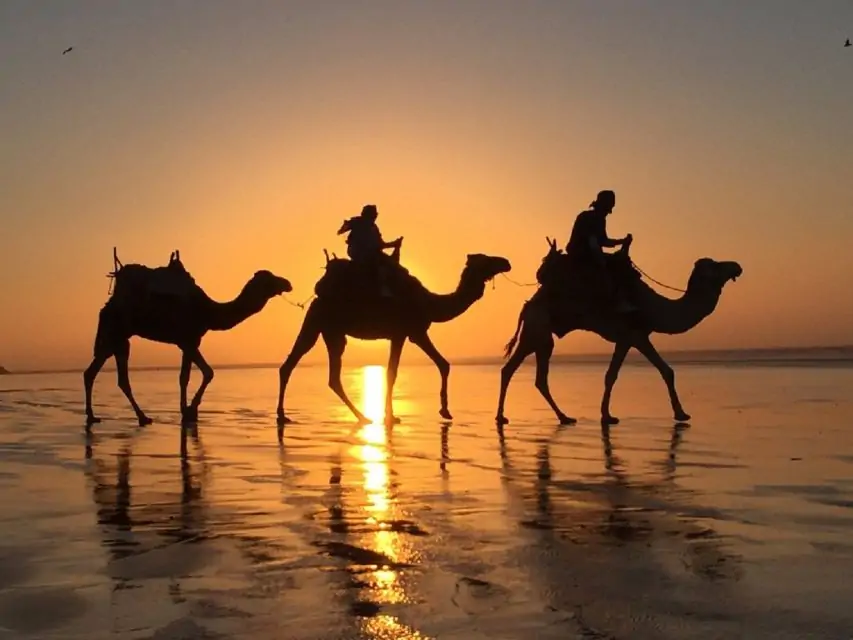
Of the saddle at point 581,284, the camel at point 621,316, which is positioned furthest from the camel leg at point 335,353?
the saddle at point 581,284

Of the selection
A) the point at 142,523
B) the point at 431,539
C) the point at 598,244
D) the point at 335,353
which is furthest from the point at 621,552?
the point at 335,353

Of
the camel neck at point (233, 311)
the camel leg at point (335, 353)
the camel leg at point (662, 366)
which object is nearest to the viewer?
the camel leg at point (662, 366)

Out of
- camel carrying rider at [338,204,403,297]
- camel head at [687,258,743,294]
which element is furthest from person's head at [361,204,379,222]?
camel head at [687,258,743,294]

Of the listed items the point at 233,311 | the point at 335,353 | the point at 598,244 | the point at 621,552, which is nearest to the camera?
the point at 621,552

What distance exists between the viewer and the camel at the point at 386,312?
14.8 m

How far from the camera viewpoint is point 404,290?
586 inches

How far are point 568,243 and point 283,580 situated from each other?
1070 centimetres

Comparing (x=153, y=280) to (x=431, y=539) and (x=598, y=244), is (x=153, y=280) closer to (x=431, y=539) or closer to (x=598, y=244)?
(x=598, y=244)

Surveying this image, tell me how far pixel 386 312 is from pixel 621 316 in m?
3.40

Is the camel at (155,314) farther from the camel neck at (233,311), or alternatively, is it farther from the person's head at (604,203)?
the person's head at (604,203)

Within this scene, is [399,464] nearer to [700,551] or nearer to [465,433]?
[465,433]

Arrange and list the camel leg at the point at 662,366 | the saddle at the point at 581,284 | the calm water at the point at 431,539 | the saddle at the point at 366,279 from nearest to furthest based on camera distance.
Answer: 1. the calm water at the point at 431,539
2. the camel leg at the point at 662,366
3. the saddle at the point at 581,284
4. the saddle at the point at 366,279

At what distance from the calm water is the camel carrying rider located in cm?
381

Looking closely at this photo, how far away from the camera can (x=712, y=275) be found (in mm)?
15242
